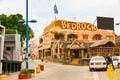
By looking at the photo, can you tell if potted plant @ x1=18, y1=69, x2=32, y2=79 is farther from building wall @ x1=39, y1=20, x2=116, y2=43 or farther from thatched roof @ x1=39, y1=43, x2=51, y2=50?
thatched roof @ x1=39, y1=43, x2=51, y2=50

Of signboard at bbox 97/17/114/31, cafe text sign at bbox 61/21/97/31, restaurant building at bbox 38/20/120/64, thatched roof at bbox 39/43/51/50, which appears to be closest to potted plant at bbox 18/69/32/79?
Result: restaurant building at bbox 38/20/120/64

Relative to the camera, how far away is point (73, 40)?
275ft

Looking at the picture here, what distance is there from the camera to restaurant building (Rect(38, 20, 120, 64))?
67.0 meters

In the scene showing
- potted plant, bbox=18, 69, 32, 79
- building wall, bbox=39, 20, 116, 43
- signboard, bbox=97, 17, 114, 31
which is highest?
signboard, bbox=97, 17, 114, 31

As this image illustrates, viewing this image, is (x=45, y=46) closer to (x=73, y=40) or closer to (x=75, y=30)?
(x=75, y=30)

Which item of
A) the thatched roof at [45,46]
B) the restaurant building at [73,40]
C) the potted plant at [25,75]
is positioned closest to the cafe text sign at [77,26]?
the restaurant building at [73,40]

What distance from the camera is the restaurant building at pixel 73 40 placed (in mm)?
66975

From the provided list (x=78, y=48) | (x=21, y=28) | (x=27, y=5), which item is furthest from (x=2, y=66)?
(x=78, y=48)

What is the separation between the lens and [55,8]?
99312mm

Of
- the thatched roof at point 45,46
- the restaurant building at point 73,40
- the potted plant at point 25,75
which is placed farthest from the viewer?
the thatched roof at point 45,46

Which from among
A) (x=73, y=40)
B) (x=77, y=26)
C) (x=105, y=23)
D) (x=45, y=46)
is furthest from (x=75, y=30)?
(x=73, y=40)

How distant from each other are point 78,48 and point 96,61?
35253mm

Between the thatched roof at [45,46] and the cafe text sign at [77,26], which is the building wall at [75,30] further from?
the thatched roof at [45,46]

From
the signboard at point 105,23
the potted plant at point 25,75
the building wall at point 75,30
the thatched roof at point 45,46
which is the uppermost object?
the signboard at point 105,23
